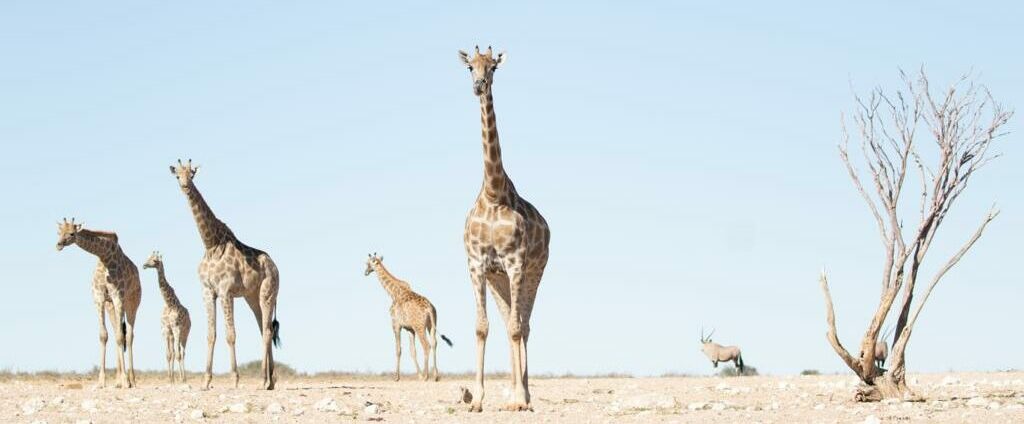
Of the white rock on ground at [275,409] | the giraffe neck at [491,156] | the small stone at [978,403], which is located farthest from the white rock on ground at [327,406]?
the small stone at [978,403]

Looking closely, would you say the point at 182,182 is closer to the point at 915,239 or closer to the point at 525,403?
the point at 525,403

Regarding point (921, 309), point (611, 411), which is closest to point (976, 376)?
point (921, 309)

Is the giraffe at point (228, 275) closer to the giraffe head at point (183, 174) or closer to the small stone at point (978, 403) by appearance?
the giraffe head at point (183, 174)

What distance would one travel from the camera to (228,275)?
22.5 metres

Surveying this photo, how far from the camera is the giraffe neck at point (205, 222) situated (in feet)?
74.3

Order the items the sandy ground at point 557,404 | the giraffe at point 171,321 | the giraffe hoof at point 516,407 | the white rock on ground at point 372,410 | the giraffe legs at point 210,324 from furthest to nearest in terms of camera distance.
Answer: the giraffe at point 171,321, the giraffe legs at point 210,324, the white rock on ground at point 372,410, the giraffe hoof at point 516,407, the sandy ground at point 557,404

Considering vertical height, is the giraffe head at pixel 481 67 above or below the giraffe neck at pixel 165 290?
above

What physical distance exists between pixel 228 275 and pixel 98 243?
347 cm

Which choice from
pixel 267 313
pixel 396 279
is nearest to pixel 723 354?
pixel 396 279

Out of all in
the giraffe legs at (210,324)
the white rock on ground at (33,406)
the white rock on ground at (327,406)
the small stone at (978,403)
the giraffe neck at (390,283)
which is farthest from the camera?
the giraffe neck at (390,283)

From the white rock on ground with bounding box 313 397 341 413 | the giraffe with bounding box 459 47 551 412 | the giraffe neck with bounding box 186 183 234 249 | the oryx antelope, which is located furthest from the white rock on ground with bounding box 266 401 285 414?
the oryx antelope

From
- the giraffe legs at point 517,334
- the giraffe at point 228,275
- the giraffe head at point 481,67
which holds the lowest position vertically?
the giraffe legs at point 517,334

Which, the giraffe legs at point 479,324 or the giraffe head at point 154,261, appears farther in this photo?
the giraffe head at point 154,261

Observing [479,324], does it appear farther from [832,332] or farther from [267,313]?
[267,313]
